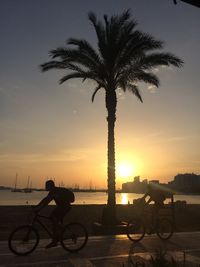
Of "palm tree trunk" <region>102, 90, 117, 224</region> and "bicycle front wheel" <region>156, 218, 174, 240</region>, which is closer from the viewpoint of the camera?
"bicycle front wheel" <region>156, 218, 174, 240</region>

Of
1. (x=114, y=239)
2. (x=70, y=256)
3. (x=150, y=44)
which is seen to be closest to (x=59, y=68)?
(x=150, y=44)

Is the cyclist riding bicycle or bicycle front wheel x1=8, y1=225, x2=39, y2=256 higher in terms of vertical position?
the cyclist riding bicycle

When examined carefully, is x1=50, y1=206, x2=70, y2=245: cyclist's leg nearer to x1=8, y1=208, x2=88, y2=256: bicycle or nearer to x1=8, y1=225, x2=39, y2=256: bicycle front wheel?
x1=8, y1=208, x2=88, y2=256: bicycle

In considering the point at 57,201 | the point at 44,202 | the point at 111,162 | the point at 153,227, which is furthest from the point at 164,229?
the point at 111,162

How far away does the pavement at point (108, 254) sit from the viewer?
870cm

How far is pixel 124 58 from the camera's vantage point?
Result: 19000 millimetres

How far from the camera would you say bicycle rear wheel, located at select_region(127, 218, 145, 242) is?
12.0 meters

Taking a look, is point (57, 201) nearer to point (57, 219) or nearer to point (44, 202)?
point (44, 202)

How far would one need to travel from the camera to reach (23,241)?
958cm

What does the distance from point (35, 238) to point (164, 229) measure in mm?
4794

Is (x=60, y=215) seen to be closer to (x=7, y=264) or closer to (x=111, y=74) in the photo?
(x=7, y=264)

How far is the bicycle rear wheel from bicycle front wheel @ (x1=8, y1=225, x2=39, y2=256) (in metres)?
3.43

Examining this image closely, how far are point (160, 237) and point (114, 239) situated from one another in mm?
1479

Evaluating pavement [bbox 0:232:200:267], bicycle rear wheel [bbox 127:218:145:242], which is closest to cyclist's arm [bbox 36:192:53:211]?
pavement [bbox 0:232:200:267]
